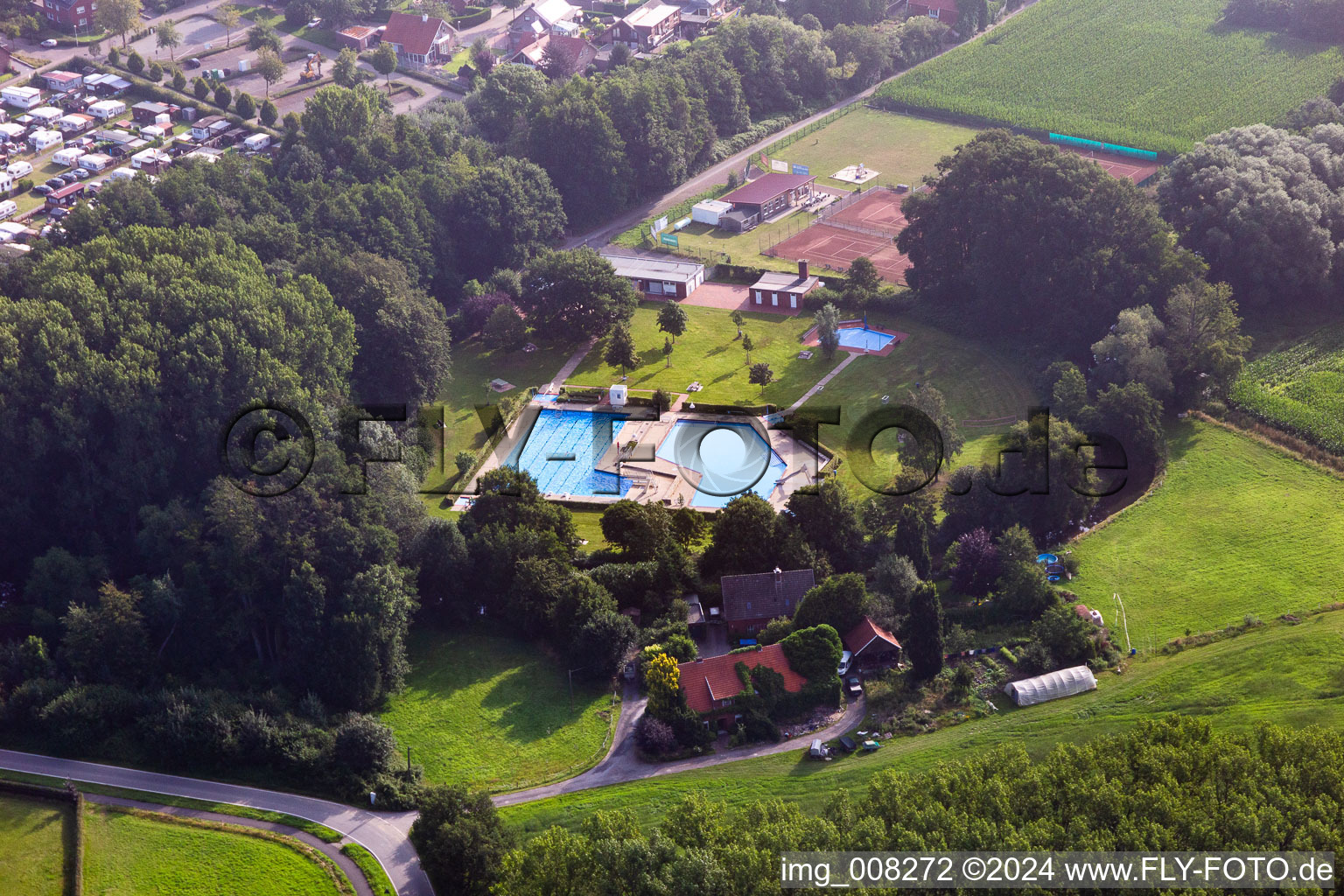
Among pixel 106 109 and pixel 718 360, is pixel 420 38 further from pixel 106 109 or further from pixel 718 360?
pixel 718 360

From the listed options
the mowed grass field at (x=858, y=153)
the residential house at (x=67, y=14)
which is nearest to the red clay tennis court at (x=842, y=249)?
the mowed grass field at (x=858, y=153)

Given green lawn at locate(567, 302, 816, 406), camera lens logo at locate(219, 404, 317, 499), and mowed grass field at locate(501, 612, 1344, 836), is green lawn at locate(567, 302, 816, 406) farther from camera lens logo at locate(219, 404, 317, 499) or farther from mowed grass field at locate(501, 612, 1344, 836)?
mowed grass field at locate(501, 612, 1344, 836)

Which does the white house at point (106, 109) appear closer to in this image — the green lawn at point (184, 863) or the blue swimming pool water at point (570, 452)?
the blue swimming pool water at point (570, 452)

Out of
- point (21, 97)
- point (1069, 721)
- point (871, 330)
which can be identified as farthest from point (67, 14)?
point (1069, 721)

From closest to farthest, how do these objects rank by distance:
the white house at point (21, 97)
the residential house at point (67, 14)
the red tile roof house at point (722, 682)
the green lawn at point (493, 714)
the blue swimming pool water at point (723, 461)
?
the green lawn at point (493, 714), the red tile roof house at point (722, 682), the blue swimming pool water at point (723, 461), the white house at point (21, 97), the residential house at point (67, 14)

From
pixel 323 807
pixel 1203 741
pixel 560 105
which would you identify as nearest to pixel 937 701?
pixel 1203 741

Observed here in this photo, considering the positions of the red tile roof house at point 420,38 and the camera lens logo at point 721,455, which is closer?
the camera lens logo at point 721,455

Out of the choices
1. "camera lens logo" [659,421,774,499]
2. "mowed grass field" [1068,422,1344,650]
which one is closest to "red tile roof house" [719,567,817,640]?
"camera lens logo" [659,421,774,499]

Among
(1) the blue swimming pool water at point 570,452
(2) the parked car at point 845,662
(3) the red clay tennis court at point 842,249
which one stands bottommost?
(1) the blue swimming pool water at point 570,452
